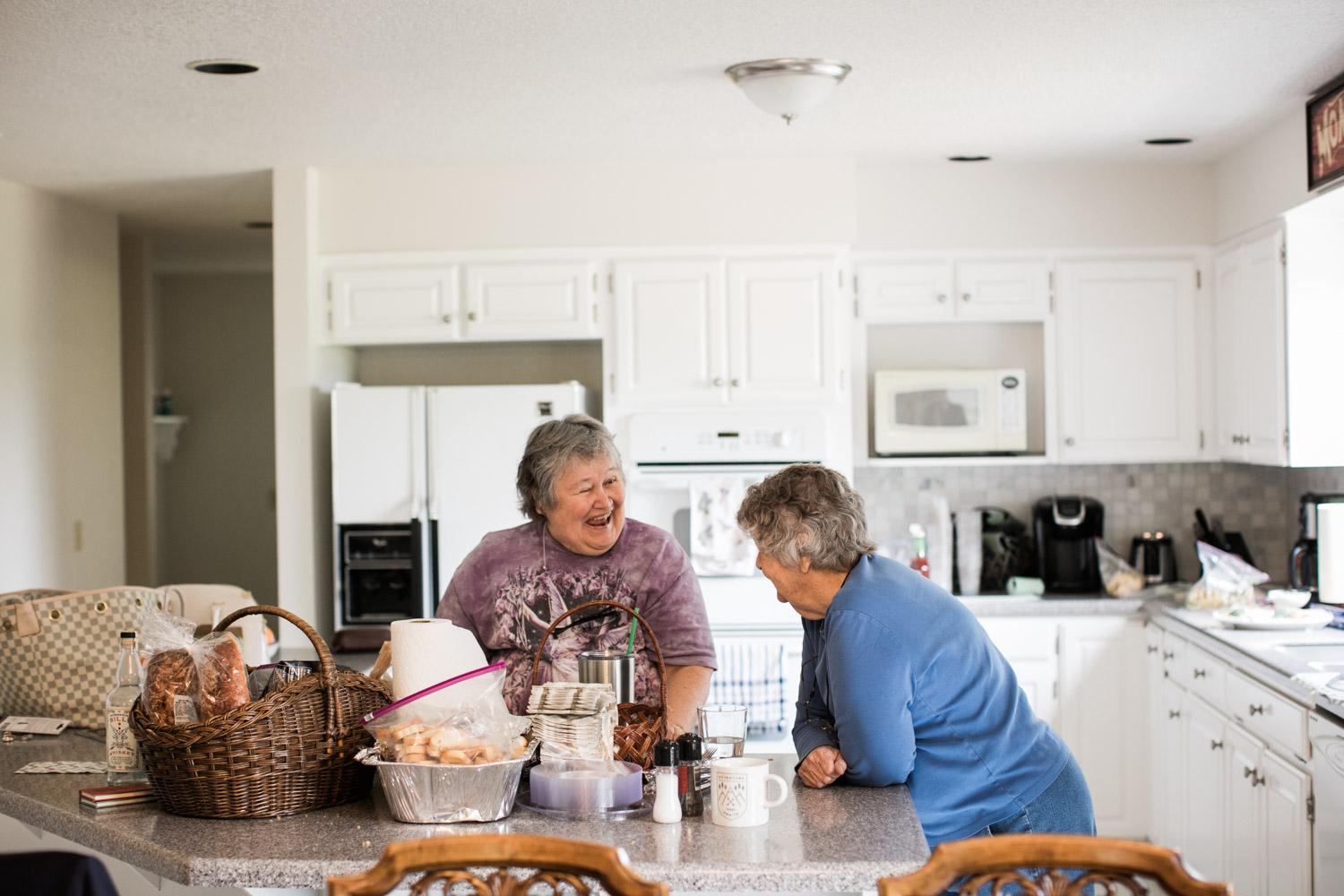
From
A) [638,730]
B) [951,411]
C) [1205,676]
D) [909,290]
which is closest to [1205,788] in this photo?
[1205,676]

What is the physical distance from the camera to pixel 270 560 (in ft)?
22.4

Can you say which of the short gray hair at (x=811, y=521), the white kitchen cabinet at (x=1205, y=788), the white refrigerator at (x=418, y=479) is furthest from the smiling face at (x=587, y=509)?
the white kitchen cabinet at (x=1205, y=788)

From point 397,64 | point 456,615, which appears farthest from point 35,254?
point 456,615

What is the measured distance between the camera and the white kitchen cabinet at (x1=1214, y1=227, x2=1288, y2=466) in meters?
A: 3.83

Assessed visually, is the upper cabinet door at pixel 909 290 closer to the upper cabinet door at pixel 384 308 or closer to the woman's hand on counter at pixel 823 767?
the upper cabinet door at pixel 384 308

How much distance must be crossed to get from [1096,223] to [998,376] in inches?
26.7

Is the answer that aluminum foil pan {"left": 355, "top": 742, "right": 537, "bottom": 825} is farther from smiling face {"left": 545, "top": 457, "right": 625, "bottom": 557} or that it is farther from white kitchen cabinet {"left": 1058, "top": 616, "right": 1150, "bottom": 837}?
white kitchen cabinet {"left": 1058, "top": 616, "right": 1150, "bottom": 837}

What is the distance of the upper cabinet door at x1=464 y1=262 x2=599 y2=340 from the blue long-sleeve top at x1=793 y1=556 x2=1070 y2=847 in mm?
2498

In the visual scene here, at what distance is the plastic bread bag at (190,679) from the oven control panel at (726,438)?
8.31ft

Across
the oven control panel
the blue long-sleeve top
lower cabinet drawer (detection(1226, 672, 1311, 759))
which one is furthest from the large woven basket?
the oven control panel

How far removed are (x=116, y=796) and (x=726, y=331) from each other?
278 cm

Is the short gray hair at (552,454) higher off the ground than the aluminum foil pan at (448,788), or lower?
higher

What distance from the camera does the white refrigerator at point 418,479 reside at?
4.17 meters

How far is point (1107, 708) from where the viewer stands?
4.13 meters
